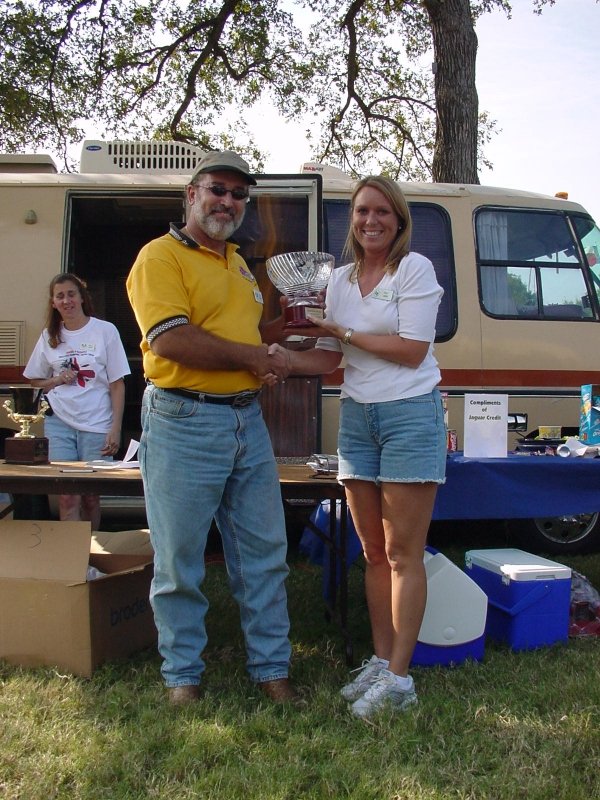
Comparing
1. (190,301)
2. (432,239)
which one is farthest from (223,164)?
(432,239)

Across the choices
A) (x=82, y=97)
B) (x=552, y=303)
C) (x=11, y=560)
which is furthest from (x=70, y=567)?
(x=82, y=97)

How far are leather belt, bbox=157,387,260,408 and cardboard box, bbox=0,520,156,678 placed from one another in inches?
33.8

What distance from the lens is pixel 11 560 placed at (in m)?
3.10

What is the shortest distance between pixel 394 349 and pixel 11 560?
177 cm

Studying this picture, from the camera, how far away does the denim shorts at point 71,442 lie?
4051 mm

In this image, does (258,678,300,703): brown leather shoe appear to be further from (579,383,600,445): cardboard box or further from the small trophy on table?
(579,383,600,445): cardboard box

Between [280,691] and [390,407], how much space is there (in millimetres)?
1095

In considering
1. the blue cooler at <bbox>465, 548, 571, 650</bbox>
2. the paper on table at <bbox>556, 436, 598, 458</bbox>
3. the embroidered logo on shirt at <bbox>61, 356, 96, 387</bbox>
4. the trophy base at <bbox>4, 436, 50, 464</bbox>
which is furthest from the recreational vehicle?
the blue cooler at <bbox>465, 548, 571, 650</bbox>

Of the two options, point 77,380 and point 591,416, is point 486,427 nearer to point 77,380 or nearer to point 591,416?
point 591,416

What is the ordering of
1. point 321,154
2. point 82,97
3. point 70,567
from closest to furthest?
point 70,567 → point 82,97 → point 321,154

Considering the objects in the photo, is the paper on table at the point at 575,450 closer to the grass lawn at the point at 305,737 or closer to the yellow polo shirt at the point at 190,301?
the grass lawn at the point at 305,737

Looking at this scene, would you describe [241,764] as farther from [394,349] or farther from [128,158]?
[128,158]

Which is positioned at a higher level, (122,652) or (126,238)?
(126,238)

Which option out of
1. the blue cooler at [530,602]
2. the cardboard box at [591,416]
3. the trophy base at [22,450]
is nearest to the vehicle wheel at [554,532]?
the cardboard box at [591,416]
